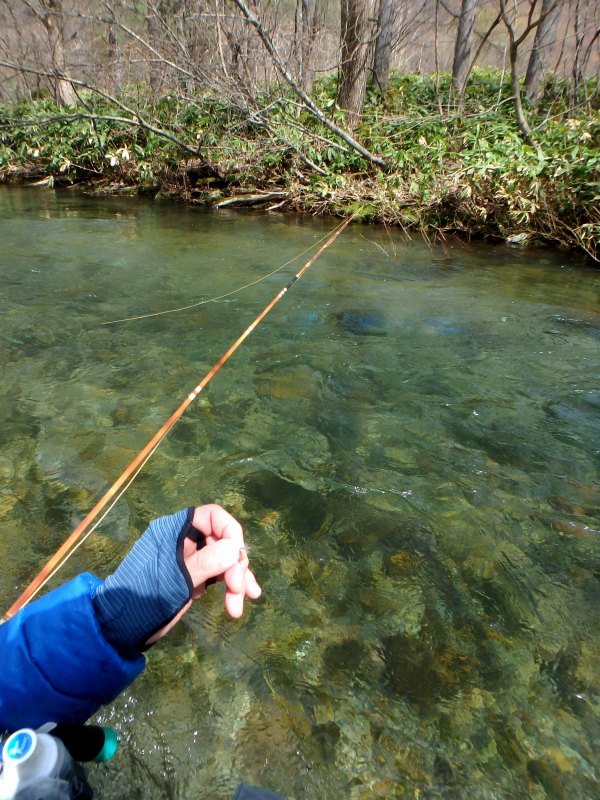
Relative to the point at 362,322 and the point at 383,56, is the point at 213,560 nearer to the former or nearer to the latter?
the point at 362,322

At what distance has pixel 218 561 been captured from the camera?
1.23 metres

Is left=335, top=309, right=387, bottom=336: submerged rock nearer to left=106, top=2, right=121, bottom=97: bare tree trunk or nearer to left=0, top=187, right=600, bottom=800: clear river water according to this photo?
left=0, top=187, right=600, bottom=800: clear river water

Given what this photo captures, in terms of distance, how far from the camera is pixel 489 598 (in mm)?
1929

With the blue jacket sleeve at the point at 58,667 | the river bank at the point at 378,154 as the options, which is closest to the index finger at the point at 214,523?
the blue jacket sleeve at the point at 58,667

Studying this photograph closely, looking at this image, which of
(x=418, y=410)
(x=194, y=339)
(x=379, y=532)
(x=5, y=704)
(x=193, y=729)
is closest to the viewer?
(x=5, y=704)

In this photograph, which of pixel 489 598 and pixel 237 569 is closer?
pixel 237 569

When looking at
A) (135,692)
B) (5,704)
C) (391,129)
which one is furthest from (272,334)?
(391,129)

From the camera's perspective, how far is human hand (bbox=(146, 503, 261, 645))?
1.20 metres

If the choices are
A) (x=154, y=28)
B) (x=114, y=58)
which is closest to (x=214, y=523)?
(x=154, y=28)

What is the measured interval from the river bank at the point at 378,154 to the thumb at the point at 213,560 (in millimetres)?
6810

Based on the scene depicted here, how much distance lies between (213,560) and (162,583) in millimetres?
121

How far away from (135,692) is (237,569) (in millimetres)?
673

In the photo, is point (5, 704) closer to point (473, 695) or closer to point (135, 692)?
point (135, 692)

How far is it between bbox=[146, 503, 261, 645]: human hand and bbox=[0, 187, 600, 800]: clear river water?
527 mm
